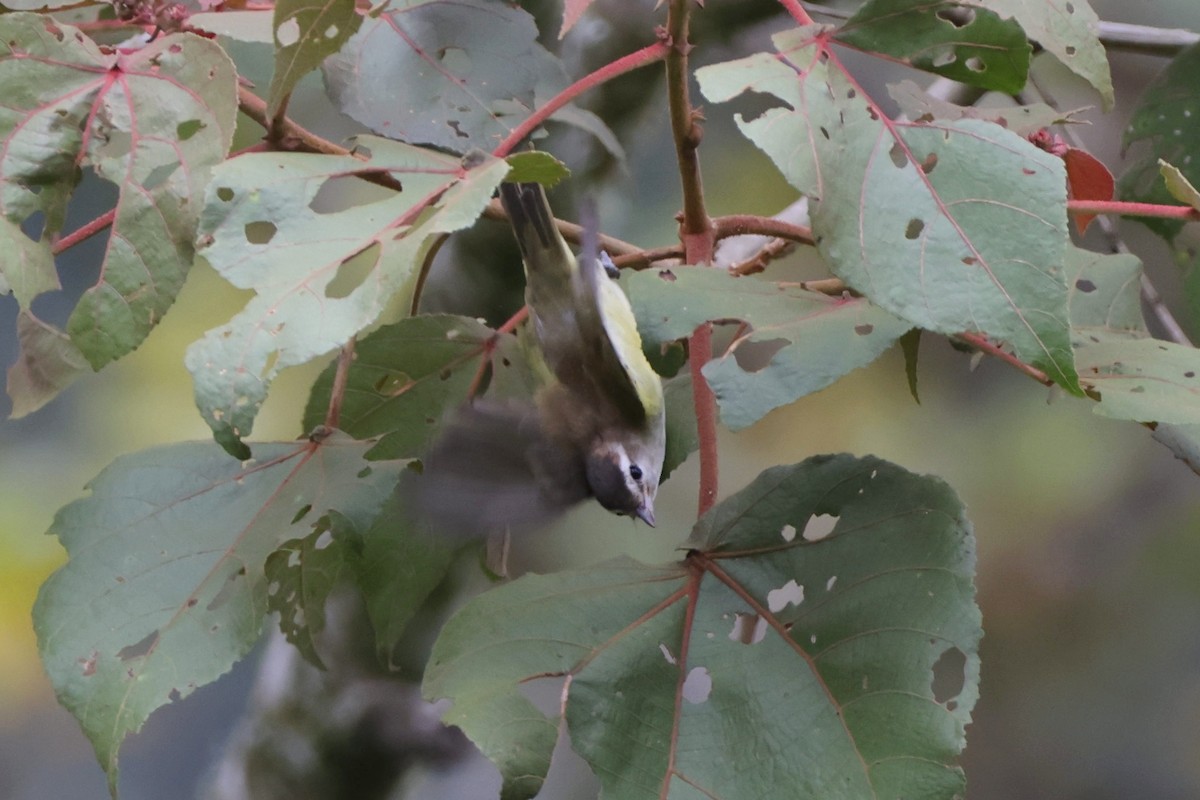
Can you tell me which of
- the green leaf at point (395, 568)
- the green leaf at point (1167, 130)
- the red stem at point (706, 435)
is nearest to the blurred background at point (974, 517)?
the green leaf at point (1167, 130)

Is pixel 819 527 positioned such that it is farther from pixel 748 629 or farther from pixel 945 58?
pixel 945 58

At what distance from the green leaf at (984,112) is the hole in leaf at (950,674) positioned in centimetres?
27

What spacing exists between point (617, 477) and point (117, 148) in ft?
1.04

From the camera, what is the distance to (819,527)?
54 cm

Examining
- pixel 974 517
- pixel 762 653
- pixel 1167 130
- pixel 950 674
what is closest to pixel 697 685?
pixel 762 653

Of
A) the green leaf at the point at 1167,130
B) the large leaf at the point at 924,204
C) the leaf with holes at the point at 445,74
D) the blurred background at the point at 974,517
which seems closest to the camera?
A: the large leaf at the point at 924,204

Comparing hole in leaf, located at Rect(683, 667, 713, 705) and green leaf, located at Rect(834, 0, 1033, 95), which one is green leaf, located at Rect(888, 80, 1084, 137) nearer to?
green leaf, located at Rect(834, 0, 1033, 95)

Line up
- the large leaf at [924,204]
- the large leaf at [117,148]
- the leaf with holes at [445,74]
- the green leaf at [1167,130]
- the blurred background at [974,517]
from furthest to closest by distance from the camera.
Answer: the blurred background at [974,517] → the green leaf at [1167,130] → the leaf with holes at [445,74] → the large leaf at [117,148] → the large leaf at [924,204]

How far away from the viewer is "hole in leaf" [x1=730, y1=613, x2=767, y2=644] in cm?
52

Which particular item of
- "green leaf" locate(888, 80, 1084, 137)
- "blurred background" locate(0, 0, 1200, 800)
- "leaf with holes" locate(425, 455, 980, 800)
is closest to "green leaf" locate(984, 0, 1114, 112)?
"green leaf" locate(888, 80, 1084, 137)

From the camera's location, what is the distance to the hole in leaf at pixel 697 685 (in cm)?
50

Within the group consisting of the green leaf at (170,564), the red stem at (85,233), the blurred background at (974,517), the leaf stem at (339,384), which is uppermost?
the red stem at (85,233)

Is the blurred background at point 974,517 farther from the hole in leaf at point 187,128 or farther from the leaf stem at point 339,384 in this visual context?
the hole in leaf at point 187,128

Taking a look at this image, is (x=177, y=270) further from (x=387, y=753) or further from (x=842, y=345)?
→ (x=387, y=753)
